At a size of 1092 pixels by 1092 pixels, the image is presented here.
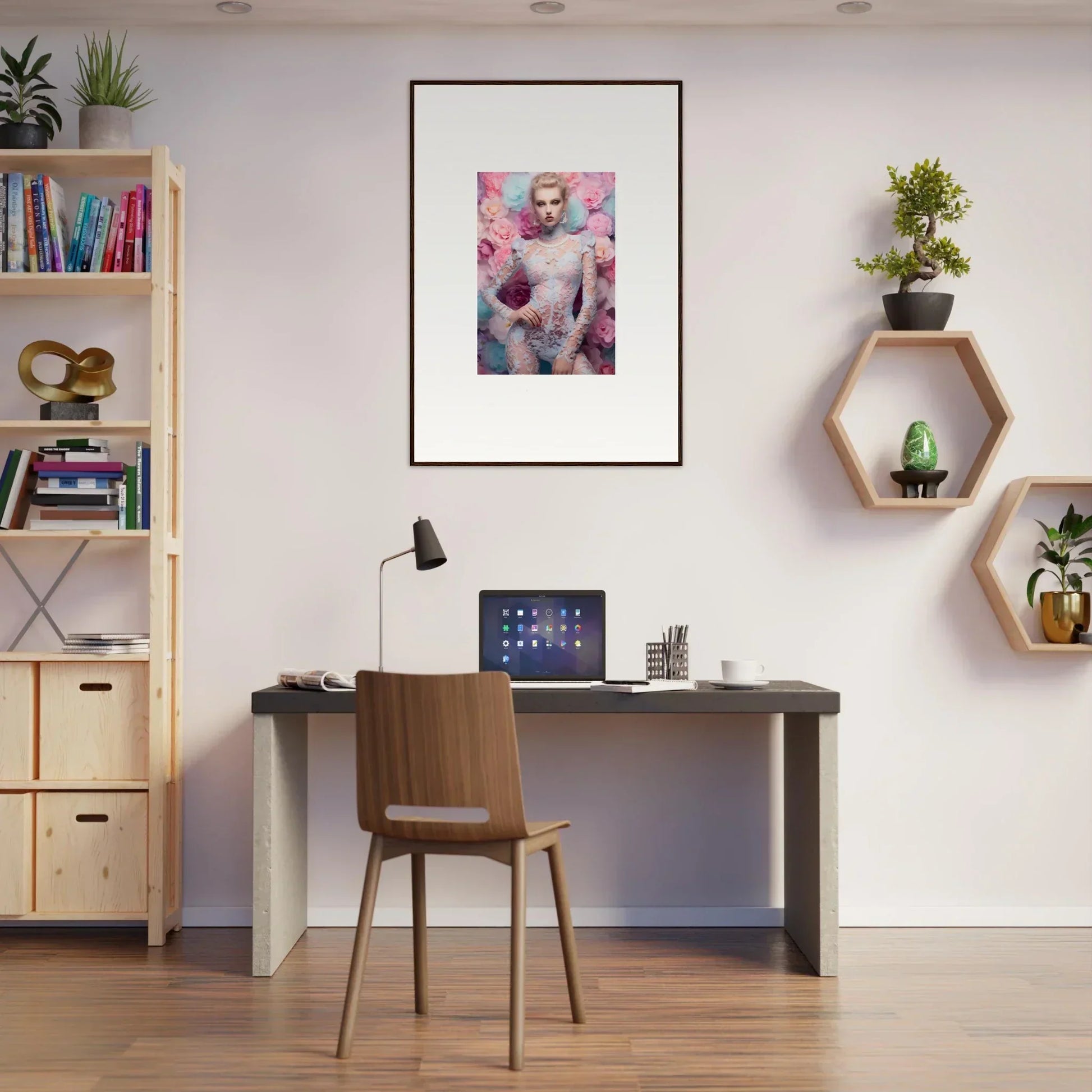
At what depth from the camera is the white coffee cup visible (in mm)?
3258

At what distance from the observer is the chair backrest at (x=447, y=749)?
8.32 ft

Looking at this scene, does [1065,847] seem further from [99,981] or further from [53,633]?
[53,633]

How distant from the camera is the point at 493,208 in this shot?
3777 mm

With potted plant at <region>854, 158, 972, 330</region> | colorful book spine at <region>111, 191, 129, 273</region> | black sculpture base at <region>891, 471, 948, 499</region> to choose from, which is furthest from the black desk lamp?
potted plant at <region>854, 158, 972, 330</region>

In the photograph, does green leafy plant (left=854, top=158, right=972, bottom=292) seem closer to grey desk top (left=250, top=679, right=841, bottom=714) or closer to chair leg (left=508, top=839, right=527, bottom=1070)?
grey desk top (left=250, top=679, right=841, bottom=714)

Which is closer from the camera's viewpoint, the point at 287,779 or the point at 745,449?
the point at 287,779

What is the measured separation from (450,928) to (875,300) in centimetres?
241

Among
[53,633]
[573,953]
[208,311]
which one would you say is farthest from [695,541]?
[53,633]

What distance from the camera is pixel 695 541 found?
3750mm

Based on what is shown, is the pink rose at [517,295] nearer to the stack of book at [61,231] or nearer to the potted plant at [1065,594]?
the stack of book at [61,231]

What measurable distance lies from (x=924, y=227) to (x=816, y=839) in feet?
6.31

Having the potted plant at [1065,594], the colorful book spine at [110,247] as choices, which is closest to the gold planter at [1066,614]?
the potted plant at [1065,594]

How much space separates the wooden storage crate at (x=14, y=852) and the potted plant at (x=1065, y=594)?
3.14 m

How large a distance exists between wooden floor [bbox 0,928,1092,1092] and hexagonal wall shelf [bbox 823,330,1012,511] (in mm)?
1329
